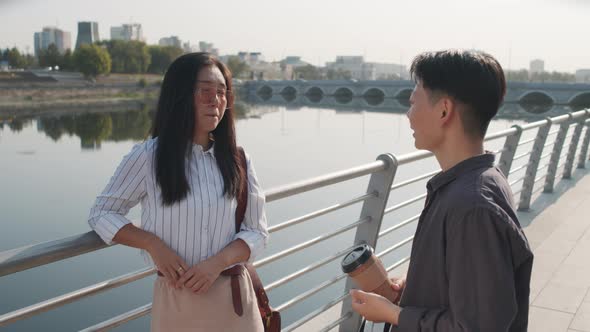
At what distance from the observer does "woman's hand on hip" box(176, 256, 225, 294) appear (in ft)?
4.90

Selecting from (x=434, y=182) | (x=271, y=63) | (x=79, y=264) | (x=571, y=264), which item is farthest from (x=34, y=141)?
(x=271, y=63)

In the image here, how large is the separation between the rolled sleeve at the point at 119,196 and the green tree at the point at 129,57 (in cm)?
7093

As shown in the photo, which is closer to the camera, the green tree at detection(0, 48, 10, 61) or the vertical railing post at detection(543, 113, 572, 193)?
the vertical railing post at detection(543, 113, 572, 193)

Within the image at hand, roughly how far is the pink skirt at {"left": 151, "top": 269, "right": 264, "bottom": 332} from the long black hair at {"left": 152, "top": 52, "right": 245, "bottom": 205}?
0.77 feet

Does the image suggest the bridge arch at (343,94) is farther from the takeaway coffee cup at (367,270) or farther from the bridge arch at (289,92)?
the takeaway coffee cup at (367,270)

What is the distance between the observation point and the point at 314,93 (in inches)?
2564


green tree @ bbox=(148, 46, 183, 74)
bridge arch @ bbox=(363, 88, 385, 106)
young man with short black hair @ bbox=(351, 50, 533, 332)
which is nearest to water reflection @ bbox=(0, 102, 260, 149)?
bridge arch @ bbox=(363, 88, 385, 106)

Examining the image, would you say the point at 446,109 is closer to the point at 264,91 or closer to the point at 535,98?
the point at 535,98

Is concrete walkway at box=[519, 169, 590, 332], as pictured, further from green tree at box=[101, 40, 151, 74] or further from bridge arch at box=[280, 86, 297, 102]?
green tree at box=[101, 40, 151, 74]

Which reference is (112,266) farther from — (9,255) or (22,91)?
(22,91)

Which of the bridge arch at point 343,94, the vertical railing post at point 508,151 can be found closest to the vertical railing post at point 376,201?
the vertical railing post at point 508,151

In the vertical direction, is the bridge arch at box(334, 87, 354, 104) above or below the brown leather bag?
below

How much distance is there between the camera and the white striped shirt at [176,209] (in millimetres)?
1512

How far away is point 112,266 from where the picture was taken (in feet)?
34.0
